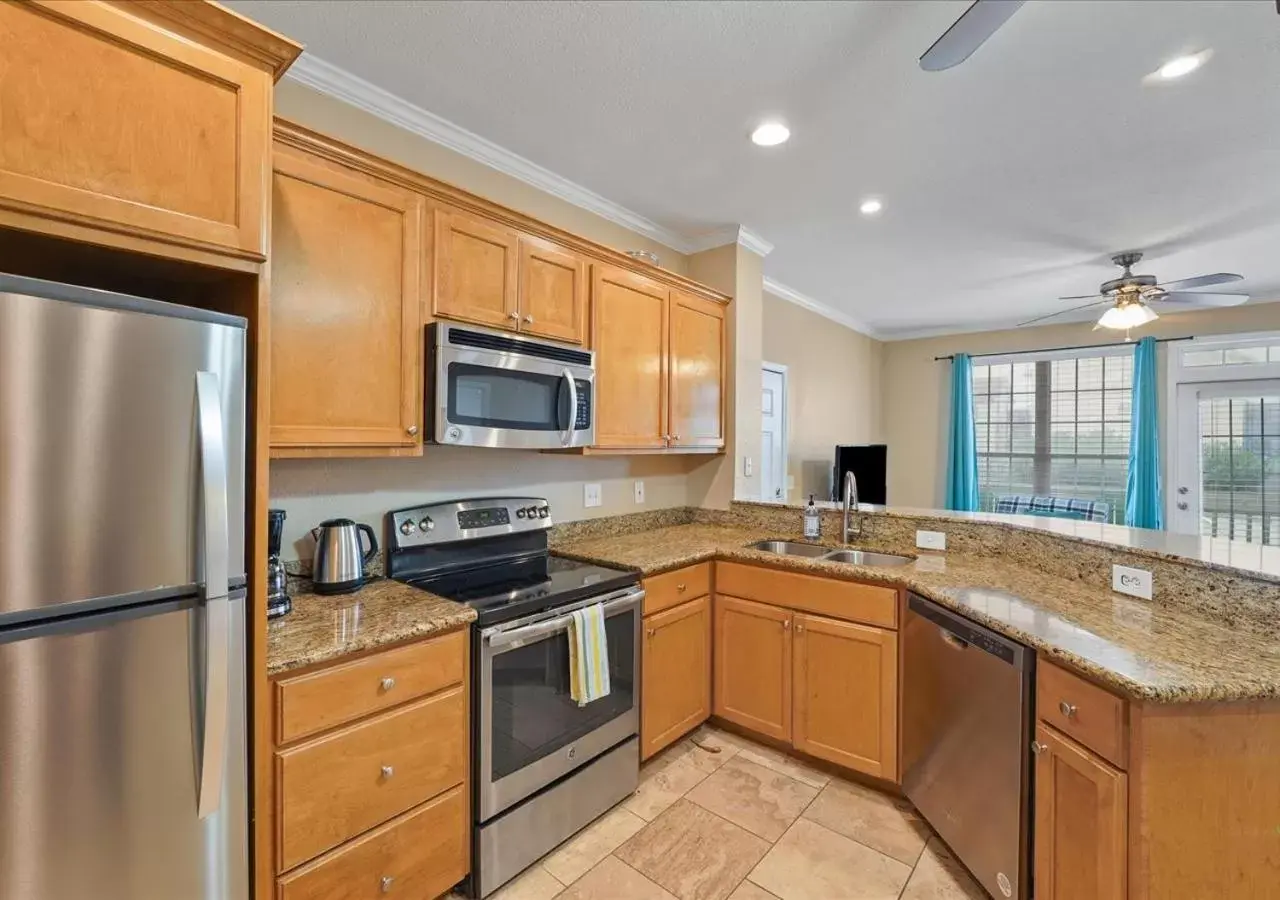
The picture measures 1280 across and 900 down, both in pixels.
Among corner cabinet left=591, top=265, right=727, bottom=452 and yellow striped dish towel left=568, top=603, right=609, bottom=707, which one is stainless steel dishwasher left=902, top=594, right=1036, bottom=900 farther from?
corner cabinet left=591, top=265, right=727, bottom=452

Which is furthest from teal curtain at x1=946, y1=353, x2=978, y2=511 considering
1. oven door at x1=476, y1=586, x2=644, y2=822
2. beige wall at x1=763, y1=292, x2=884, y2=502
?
oven door at x1=476, y1=586, x2=644, y2=822

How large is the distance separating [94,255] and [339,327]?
55cm

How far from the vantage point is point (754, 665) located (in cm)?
258

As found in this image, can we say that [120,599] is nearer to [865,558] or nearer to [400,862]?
[400,862]

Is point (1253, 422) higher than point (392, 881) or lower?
higher

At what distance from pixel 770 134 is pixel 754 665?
Answer: 229cm

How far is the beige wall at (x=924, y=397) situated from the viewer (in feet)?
19.0

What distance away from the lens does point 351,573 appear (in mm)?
1842

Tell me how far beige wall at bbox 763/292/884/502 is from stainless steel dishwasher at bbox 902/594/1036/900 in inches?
111

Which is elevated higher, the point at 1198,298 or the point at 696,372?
the point at 1198,298

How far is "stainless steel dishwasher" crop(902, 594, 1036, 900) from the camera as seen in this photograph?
161cm

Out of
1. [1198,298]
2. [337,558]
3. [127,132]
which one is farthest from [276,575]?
[1198,298]

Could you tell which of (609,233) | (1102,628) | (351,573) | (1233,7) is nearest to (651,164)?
(609,233)

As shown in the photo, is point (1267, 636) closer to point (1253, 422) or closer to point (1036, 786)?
point (1036, 786)
